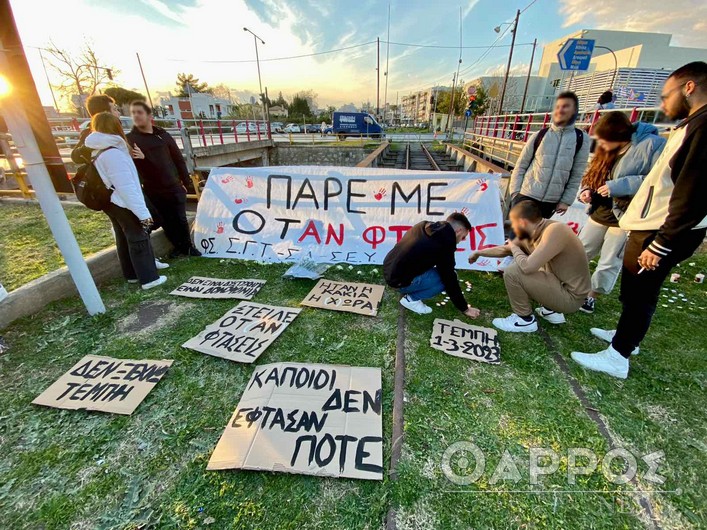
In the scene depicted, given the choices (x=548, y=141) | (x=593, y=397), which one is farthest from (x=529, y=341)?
(x=548, y=141)

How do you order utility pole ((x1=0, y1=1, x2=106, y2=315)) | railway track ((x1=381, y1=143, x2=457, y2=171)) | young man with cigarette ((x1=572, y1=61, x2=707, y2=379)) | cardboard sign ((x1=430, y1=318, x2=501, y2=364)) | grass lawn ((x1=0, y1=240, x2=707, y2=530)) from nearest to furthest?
grass lawn ((x1=0, y1=240, x2=707, y2=530)), young man with cigarette ((x1=572, y1=61, x2=707, y2=379)), utility pole ((x1=0, y1=1, x2=106, y2=315)), cardboard sign ((x1=430, y1=318, x2=501, y2=364)), railway track ((x1=381, y1=143, x2=457, y2=171))

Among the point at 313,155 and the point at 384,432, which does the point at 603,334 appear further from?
the point at 313,155

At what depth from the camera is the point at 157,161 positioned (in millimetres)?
3678

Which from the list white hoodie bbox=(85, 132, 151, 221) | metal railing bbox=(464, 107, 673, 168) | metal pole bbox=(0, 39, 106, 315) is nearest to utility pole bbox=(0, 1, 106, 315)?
metal pole bbox=(0, 39, 106, 315)

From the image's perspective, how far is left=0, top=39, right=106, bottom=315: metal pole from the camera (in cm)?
223

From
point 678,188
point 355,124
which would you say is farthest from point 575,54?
point 355,124

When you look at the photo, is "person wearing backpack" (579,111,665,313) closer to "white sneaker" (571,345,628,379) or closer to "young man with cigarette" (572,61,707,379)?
"young man with cigarette" (572,61,707,379)

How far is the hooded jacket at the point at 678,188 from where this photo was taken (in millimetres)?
1588

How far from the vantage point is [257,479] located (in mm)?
1607

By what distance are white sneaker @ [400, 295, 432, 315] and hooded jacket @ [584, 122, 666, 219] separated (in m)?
1.78

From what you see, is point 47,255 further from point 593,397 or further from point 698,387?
point 698,387

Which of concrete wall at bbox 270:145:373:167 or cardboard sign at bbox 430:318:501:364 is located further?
concrete wall at bbox 270:145:373:167

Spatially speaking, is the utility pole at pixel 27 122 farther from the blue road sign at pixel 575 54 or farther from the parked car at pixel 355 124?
the parked car at pixel 355 124

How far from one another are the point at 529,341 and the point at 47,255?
5.68 m
